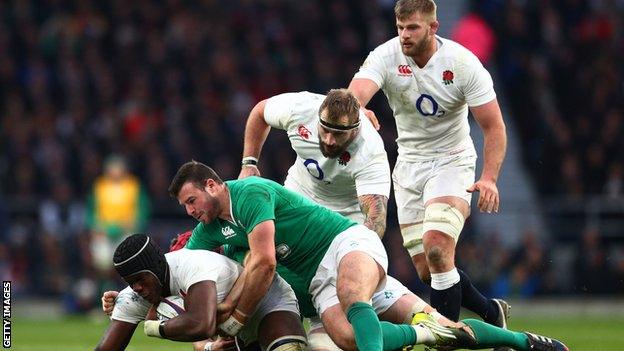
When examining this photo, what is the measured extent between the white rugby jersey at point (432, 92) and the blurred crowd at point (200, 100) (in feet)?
26.9

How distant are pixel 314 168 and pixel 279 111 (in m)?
0.53

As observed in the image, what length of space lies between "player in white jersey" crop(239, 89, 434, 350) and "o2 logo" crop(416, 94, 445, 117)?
0.47 metres

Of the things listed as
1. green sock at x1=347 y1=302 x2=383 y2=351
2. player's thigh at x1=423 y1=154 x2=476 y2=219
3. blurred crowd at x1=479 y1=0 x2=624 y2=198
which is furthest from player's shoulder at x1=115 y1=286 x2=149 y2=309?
blurred crowd at x1=479 y1=0 x2=624 y2=198

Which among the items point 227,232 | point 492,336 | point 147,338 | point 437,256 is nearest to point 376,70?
point 437,256

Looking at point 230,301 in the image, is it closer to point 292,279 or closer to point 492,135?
point 292,279

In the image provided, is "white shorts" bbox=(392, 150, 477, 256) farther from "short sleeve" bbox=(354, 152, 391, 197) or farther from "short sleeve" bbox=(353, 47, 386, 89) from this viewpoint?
"short sleeve" bbox=(353, 47, 386, 89)

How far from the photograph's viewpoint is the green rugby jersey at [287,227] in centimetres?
927

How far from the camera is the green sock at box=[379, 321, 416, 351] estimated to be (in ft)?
29.0

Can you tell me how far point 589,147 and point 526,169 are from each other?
1.87m

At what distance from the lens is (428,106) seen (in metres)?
10.7

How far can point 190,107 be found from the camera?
69.2 feet

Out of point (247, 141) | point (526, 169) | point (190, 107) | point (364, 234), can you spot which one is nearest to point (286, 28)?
point (190, 107)

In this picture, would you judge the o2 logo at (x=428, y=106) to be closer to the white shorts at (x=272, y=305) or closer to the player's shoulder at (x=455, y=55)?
the player's shoulder at (x=455, y=55)

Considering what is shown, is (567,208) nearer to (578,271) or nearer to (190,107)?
(578,271)
